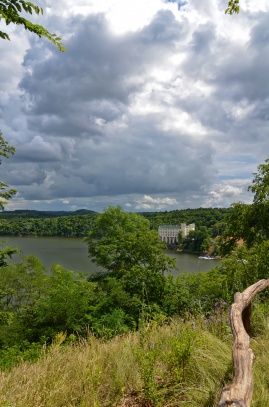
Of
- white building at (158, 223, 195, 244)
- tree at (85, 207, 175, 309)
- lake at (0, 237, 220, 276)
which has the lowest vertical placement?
lake at (0, 237, 220, 276)

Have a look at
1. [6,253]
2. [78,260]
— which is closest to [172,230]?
[78,260]

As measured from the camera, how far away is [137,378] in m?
2.86

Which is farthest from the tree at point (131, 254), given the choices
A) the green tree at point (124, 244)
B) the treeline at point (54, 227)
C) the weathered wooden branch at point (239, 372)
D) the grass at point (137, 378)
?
the treeline at point (54, 227)

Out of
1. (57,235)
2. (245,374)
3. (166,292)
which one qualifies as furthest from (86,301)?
(57,235)

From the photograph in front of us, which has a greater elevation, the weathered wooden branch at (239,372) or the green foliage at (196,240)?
the weathered wooden branch at (239,372)

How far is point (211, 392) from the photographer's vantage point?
2.39 meters

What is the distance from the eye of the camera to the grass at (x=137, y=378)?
2436mm

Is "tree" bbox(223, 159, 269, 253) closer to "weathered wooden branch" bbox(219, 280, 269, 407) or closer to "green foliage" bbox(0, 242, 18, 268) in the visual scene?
"green foliage" bbox(0, 242, 18, 268)

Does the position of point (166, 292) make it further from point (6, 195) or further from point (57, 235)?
point (57, 235)

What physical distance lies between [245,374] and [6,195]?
42.8 feet

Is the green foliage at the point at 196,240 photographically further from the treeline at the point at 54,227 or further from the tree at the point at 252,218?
the tree at the point at 252,218

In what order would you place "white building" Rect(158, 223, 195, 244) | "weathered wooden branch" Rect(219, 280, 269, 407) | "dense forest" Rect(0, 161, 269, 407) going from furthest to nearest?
"white building" Rect(158, 223, 195, 244) → "dense forest" Rect(0, 161, 269, 407) → "weathered wooden branch" Rect(219, 280, 269, 407)

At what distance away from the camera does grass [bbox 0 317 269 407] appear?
2436 millimetres

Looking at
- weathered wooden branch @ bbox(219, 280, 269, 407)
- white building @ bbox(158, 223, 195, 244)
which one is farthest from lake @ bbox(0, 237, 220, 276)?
white building @ bbox(158, 223, 195, 244)
